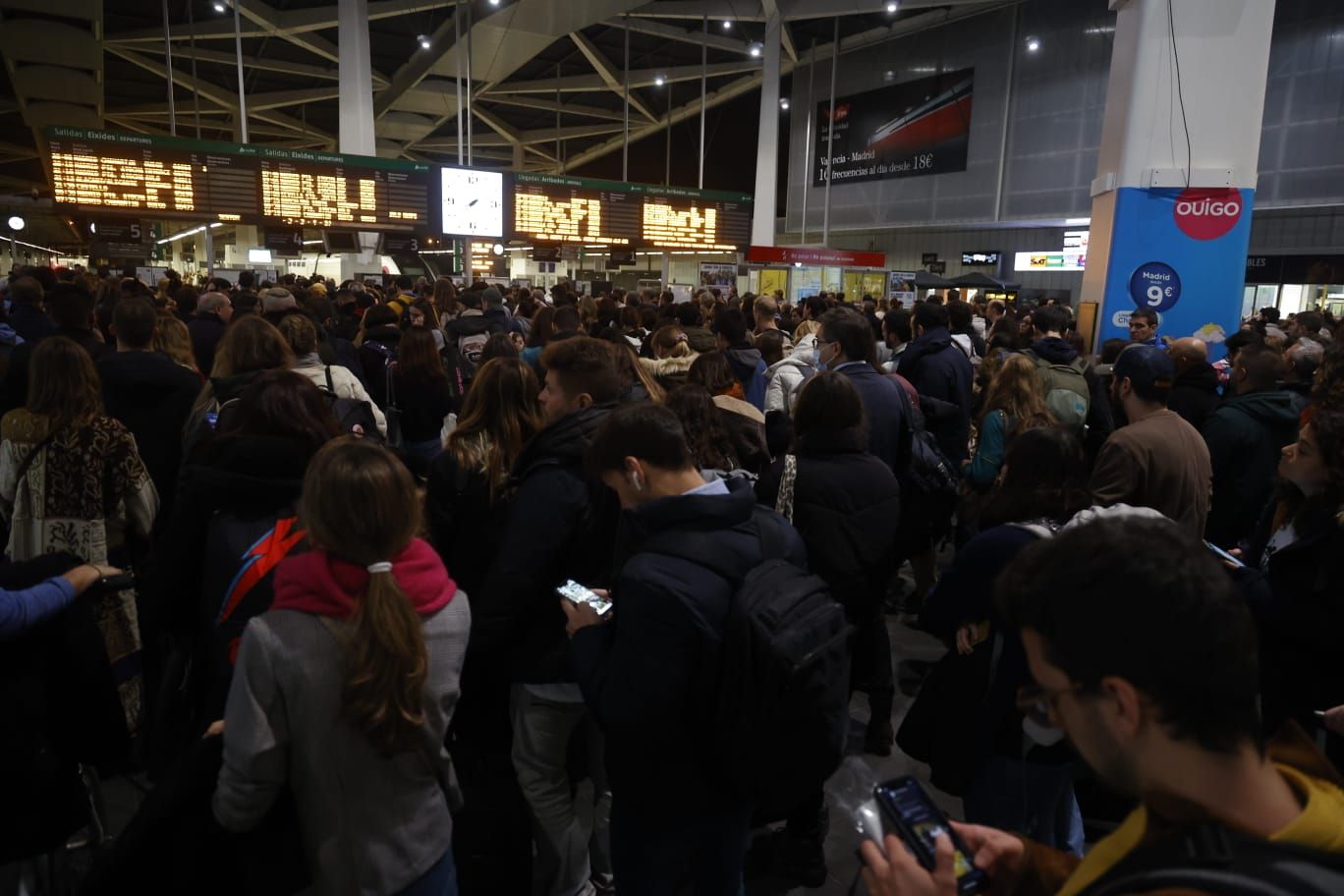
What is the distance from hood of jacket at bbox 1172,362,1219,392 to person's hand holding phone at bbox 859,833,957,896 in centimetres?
435

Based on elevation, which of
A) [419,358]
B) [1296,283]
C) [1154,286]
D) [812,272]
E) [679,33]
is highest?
[679,33]

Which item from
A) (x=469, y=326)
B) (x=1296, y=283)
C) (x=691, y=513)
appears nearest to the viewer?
(x=691, y=513)

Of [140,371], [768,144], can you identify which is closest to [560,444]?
[140,371]

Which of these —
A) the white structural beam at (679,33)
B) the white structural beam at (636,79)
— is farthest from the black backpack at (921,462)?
the white structural beam at (636,79)

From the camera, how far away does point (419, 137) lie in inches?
1188

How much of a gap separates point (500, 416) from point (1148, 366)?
256 centimetres

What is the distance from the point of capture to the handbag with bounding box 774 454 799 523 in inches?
120

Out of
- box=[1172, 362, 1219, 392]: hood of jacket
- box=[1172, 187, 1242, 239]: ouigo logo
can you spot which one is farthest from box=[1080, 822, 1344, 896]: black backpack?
box=[1172, 187, 1242, 239]: ouigo logo

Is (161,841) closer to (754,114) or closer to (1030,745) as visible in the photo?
(1030,745)

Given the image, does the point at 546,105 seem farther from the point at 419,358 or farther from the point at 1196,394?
the point at 1196,394

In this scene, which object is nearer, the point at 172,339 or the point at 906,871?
the point at 906,871

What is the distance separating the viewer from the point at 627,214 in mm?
14562

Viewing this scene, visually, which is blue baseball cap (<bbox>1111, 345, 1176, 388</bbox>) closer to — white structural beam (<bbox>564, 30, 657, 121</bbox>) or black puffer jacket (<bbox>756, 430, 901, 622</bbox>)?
black puffer jacket (<bbox>756, 430, 901, 622</bbox>)

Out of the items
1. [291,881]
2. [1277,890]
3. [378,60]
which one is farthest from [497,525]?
[378,60]
